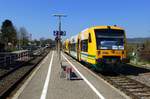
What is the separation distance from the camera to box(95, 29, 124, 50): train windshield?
24619 millimetres

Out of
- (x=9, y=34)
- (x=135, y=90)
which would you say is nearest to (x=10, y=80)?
(x=135, y=90)

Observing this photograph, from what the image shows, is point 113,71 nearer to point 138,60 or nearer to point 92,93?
point 92,93

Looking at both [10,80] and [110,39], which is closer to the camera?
[10,80]

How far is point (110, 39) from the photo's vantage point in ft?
81.4

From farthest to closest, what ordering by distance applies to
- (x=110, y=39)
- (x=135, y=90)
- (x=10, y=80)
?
(x=110, y=39)
(x=10, y=80)
(x=135, y=90)

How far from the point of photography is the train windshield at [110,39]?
2462cm

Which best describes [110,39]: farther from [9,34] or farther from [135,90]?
[9,34]

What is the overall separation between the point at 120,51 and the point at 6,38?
10732 centimetres

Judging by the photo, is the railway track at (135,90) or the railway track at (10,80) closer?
the railway track at (135,90)

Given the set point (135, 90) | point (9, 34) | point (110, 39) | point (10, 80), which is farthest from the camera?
point (9, 34)

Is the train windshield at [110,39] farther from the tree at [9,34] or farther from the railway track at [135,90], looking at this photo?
the tree at [9,34]

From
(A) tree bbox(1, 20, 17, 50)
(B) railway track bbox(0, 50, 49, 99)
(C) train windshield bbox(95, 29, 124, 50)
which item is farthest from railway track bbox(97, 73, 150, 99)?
(A) tree bbox(1, 20, 17, 50)

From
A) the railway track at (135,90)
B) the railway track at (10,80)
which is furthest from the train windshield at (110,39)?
the railway track at (10,80)

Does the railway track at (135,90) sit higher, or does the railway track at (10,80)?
the railway track at (135,90)
